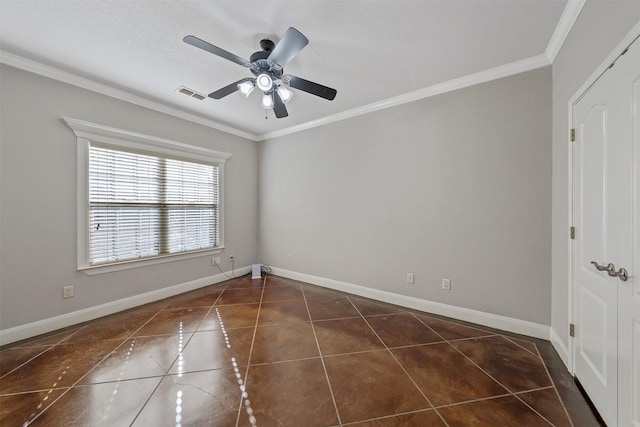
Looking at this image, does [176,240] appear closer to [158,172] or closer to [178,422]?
[158,172]

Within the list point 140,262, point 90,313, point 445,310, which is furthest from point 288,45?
point 90,313

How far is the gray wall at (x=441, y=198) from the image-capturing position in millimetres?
2191

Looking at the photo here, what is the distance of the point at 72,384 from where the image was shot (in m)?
1.61

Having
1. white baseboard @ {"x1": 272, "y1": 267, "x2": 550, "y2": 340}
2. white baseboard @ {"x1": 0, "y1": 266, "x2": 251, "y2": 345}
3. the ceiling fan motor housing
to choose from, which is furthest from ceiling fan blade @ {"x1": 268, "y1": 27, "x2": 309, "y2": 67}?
white baseboard @ {"x1": 0, "y1": 266, "x2": 251, "y2": 345}

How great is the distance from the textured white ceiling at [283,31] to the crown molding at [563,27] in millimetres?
37

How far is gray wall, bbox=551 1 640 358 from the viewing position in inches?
49.1

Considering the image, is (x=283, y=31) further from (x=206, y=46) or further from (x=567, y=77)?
(x=567, y=77)

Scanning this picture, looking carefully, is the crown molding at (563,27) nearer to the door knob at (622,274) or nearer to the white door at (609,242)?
the white door at (609,242)

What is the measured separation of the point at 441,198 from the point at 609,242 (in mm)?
1428

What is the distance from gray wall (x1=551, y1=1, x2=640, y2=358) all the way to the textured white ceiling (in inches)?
10.4

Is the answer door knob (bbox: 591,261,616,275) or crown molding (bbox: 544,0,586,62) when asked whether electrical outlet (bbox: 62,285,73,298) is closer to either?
door knob (bbox: 591,261,616,275)

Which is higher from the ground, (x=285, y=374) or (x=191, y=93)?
(x=191, y=93)

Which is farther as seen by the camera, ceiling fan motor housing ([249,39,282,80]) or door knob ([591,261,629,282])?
ceiling fan motor housing ([249,39,282,80])

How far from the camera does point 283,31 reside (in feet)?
6.06
